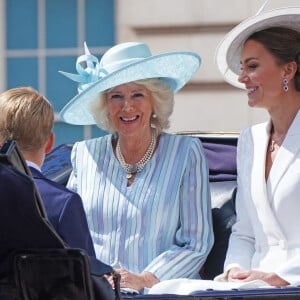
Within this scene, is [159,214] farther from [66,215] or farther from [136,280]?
[66,215]

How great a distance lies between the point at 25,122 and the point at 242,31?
120cm

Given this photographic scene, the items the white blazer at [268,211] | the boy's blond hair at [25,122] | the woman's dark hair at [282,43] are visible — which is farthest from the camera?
the woman's dark hair at [282,43]

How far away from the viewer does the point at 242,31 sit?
509cm

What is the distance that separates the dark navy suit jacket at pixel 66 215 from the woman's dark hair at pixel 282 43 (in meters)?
1.32

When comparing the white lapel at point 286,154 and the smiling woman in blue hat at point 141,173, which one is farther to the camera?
the smiling woman in blue hat at point 141,173

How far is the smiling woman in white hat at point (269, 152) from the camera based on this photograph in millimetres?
4801

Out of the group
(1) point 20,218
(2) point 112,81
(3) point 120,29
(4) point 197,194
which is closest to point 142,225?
(4) point 197,194

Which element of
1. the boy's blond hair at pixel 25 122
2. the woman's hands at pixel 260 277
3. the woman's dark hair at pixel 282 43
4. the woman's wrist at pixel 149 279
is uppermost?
the woman's dark hair at pixel 282 43

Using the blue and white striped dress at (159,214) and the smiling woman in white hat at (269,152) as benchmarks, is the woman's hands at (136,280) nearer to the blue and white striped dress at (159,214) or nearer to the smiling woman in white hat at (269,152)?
the blue and white striped dress at (159,214)

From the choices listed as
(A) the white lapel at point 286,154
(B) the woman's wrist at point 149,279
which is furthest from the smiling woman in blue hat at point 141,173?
(A) the white lapel at point 286,154

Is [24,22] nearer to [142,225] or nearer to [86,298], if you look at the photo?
A: [142,225]

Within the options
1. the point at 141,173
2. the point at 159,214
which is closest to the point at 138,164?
the point at 141,173

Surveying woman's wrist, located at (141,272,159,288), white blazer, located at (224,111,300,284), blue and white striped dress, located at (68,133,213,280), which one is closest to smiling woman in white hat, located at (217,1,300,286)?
white blazer, located at (224,111,300,284)

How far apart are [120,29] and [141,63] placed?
184 inches
